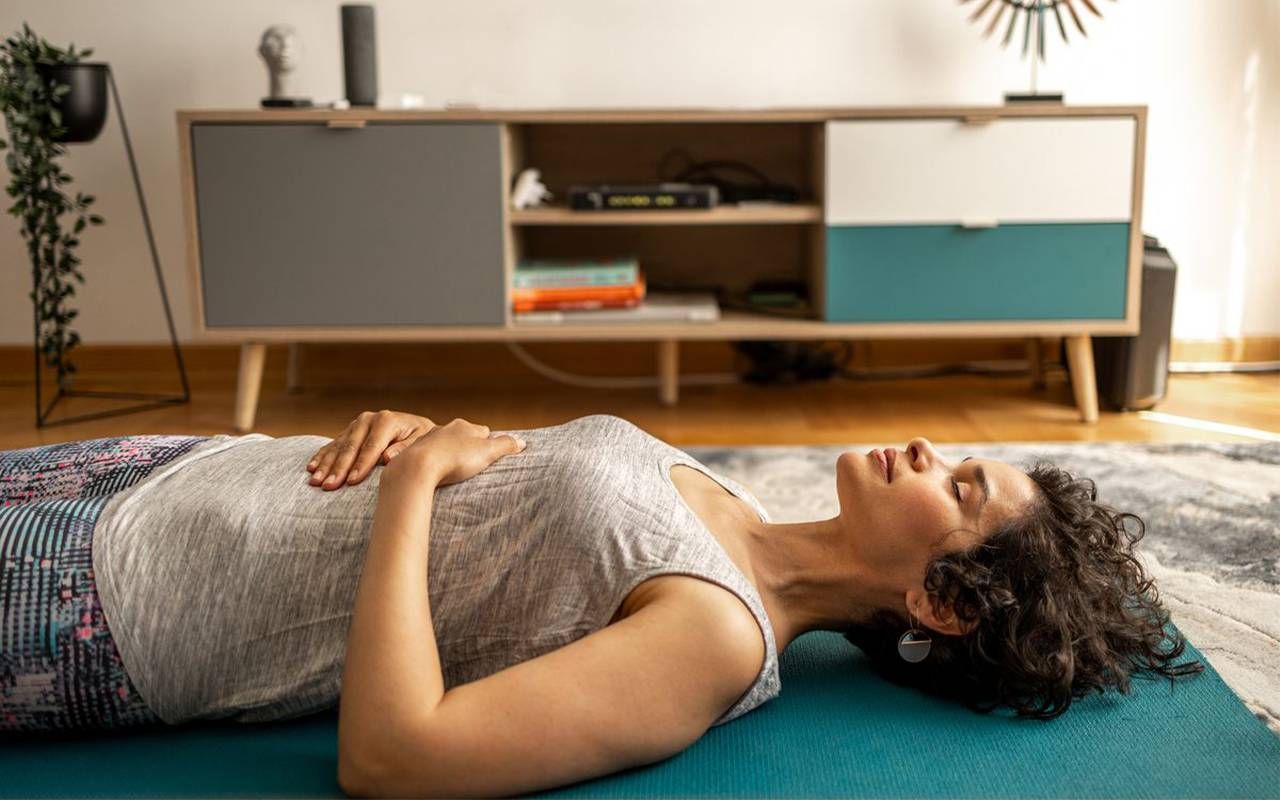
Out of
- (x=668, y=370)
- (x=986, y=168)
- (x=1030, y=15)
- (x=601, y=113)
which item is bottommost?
(x=668, y=370)

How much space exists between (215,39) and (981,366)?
2147mm

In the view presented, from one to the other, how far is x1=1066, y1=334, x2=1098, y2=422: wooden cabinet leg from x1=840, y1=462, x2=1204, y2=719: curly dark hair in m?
1.60

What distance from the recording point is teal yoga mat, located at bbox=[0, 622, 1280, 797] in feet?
3.86

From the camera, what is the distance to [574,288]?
293cm

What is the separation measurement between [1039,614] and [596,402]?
6.69 feet

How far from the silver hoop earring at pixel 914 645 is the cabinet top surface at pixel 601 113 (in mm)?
1700

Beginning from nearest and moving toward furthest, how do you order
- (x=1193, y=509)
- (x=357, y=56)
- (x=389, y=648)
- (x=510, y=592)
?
1. (x=389, y=648)
2. (x=510, y=592)
3. (x=1193, y=509)
4. (x=357, y=56)

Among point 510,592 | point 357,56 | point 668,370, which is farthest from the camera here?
point 668,370

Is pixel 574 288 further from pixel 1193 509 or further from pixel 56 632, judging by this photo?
pixel 56 632

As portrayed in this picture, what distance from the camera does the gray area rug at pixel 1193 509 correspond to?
161cm

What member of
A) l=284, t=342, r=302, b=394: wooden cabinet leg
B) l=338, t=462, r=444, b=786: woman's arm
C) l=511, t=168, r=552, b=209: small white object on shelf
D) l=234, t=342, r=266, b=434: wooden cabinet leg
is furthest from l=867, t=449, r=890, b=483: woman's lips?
l=284, t=342, r=302, b=394: wooden cabinet leg

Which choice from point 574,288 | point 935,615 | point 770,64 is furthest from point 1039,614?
point 770,64

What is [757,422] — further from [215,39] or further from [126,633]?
[126,633]

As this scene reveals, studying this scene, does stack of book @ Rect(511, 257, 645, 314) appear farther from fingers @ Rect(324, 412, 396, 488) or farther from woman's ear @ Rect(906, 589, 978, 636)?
woman's ear @ Rect(906, 589, 978, 636)
